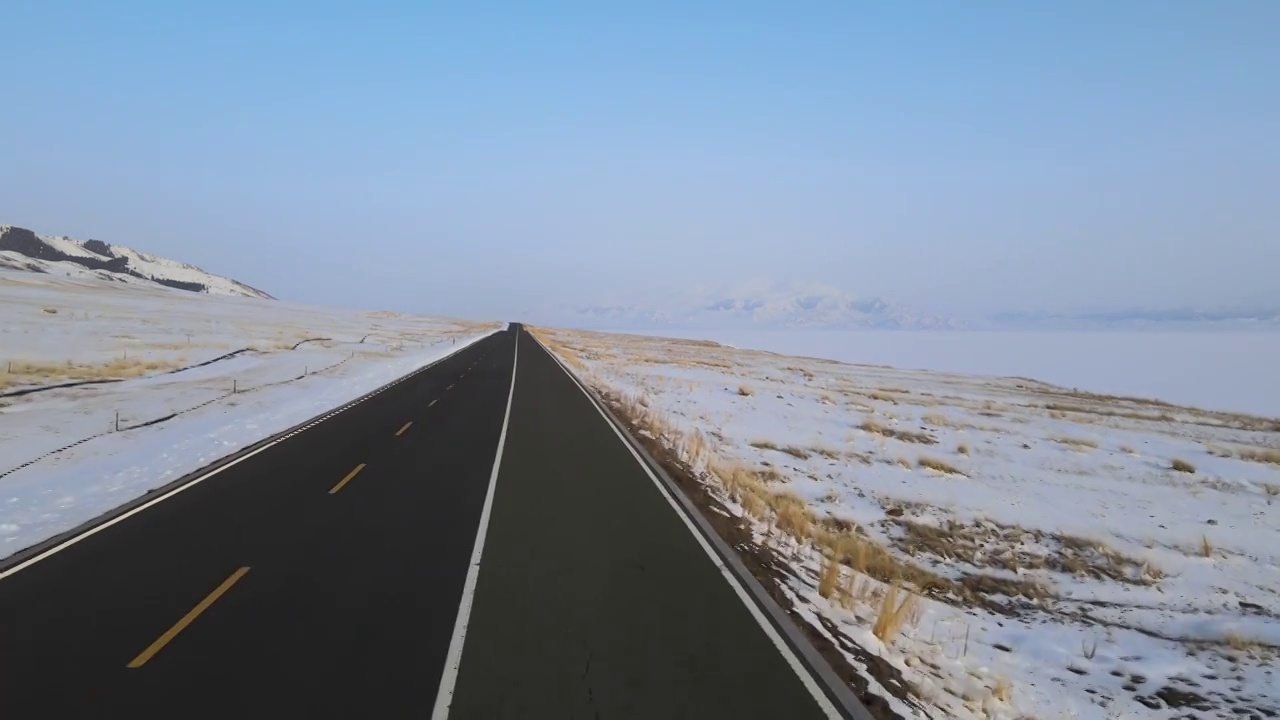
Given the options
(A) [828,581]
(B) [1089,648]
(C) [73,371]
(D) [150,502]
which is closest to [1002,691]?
(A) [828,581]

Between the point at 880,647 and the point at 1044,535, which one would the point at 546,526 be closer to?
the point at 880,647

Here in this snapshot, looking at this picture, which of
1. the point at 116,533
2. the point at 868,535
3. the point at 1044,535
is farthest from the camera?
the point at 1044,535

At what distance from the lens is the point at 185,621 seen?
6094 mm

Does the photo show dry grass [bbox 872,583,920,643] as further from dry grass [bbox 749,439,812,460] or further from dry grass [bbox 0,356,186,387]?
dry grass [bbox 0,356,186,387]

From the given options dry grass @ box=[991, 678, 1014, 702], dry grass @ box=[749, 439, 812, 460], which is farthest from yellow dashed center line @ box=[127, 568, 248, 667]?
dry grass @ box=[749, 439, 812, 460]

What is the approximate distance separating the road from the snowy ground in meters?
1.74

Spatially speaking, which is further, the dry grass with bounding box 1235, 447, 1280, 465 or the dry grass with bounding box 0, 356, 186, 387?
the dry grass with bounding box 0, 356, 186, 387

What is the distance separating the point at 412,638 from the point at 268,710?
4.35 feet

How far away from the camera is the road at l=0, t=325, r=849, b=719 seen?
491 cm

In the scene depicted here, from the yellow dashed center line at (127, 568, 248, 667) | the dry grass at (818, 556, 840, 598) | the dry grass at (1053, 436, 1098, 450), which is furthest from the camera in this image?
the dry grass at (1053, 436, 1098, 450)

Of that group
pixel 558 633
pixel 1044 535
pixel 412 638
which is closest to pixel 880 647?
pixel 558 633

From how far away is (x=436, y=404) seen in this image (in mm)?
22969

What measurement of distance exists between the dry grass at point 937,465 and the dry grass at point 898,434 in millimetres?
3860

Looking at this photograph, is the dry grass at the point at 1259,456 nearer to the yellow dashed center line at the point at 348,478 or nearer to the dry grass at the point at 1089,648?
the dry grass at the point at 1089,648
